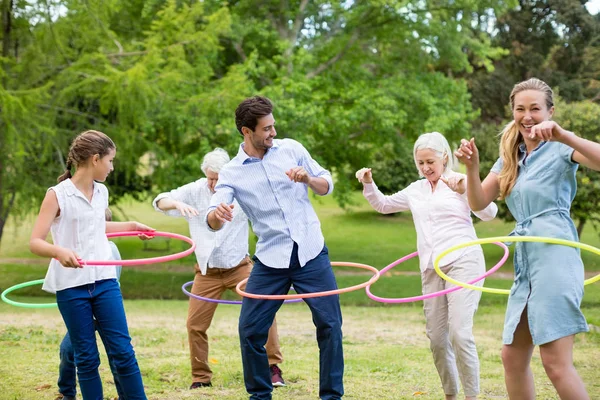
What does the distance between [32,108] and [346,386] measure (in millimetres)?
10898

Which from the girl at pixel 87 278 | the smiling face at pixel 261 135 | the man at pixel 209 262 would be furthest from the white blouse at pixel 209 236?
the girl at pixel 87 278

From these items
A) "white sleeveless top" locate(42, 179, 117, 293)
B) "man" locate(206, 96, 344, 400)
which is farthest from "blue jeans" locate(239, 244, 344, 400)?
"white sleeveless top" locate(42, 179, 117, 293)

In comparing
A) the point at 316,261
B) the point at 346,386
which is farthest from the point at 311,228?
the point at 346,386

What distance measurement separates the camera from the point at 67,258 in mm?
4965

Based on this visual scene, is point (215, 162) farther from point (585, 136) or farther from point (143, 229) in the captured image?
point (585, 136)

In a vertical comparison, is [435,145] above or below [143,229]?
above

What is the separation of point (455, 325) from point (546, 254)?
1.75 m

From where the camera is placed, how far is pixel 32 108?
16.1 metres

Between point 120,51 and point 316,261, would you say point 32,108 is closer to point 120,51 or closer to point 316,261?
point 120,51

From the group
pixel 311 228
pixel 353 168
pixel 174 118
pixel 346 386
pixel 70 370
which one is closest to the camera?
pixel 311 228

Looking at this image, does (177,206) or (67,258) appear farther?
(177,206)

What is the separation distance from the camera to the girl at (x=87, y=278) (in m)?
5.32

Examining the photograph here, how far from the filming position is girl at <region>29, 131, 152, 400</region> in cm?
532

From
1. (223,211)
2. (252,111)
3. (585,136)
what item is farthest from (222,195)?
(585,136)
